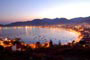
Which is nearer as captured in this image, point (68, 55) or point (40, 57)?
point (40, 57)

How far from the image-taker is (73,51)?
582 centimetres

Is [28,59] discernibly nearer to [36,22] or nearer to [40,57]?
[40,57]

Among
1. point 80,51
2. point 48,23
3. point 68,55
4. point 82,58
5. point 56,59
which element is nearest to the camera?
point 56,59

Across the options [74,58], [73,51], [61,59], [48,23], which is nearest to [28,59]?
[61,59]

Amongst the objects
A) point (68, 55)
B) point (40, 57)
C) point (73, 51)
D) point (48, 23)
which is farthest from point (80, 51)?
point (48, 23)

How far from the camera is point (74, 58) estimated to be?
5059 mm

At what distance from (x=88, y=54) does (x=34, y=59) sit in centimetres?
189

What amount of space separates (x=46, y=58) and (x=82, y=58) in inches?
44.3

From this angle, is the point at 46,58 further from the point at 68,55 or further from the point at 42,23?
the point at 42,23

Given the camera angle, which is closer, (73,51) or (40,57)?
(40,57)

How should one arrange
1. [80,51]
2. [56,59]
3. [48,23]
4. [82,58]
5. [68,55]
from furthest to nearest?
[48,23] → [80,51] → [68,55] → [82,58] → [56,59]

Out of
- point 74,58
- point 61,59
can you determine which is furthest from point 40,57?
point 74,58

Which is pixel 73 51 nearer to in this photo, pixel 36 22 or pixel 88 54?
pixel 88 54

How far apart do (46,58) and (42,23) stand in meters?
186
